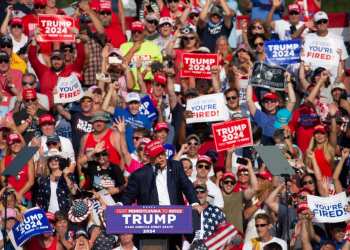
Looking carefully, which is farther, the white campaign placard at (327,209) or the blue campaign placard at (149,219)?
the white campaign placard at (327,209)

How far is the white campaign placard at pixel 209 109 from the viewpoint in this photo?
12125 millimetres

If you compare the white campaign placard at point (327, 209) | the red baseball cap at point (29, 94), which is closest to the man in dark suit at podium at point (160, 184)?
the white campaign placard at point (327, 209)

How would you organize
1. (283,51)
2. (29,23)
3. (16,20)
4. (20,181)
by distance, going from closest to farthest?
(20,181) → (283,51) → (16,20) → (29,23)

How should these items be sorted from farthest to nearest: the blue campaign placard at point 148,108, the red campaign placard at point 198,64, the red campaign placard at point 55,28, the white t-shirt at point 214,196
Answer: the red campaign placard at point 55,28 → the red campaign placard at point 198,64 → the blue campaign placard at point 148,108 → the white t-shirt at point 214,196

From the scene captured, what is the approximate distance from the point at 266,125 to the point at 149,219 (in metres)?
5.44

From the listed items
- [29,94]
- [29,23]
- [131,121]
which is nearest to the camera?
[131,121]

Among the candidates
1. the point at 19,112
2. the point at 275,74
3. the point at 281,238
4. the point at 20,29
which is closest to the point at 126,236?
the point at 281,238

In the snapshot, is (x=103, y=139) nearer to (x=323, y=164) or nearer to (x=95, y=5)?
(x=323, y=164)

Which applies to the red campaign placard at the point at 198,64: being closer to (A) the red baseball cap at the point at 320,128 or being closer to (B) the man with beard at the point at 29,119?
(A) the red baseball cap at the point at 320,128

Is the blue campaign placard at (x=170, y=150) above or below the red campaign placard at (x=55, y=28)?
below

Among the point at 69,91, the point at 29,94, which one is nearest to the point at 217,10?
the point at 69,91

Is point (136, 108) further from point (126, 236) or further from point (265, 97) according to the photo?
point (126, 236)

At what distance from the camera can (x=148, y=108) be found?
482 inches

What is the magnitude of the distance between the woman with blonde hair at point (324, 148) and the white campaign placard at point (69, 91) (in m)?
3.72
